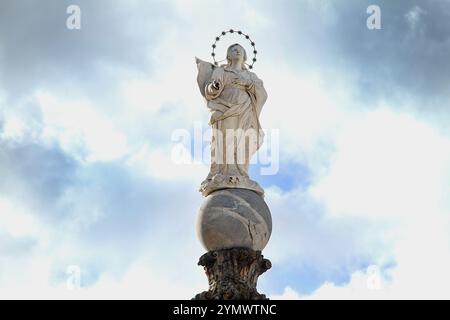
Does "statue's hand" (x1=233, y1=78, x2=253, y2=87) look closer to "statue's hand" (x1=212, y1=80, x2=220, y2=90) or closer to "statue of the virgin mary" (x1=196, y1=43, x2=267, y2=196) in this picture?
"statue of the virgin mary" (x1=196, y1=43, x2=267, y2=196)

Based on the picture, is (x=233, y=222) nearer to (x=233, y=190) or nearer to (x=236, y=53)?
(x=233, y=190)

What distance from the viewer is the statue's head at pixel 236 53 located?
2289 centimetres

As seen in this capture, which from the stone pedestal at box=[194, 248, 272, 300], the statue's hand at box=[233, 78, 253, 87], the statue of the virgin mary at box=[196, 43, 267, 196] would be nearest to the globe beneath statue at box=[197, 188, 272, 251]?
the stone pedestal at box=[194, 248, 272, 300]

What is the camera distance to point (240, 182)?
2142cm

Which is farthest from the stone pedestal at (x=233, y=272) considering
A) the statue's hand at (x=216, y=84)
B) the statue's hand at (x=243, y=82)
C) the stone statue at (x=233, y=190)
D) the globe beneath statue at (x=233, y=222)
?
the statue's hand at (x=243, y=82)

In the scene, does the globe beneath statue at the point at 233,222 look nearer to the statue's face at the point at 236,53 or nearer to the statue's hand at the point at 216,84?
the statue's hand at the point at 216,84

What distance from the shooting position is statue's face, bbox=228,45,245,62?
2289cm

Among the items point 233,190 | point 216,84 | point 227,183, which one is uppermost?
point 216,84

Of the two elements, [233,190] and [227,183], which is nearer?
[233,190]

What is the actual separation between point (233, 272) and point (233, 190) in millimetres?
1923

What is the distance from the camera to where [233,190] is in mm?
21219

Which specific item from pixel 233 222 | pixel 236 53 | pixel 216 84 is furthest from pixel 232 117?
pixel 233 222

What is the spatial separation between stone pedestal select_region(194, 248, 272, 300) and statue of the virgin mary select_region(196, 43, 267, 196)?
1.69 meters

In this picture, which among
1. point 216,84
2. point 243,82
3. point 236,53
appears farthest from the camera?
point 236,53
